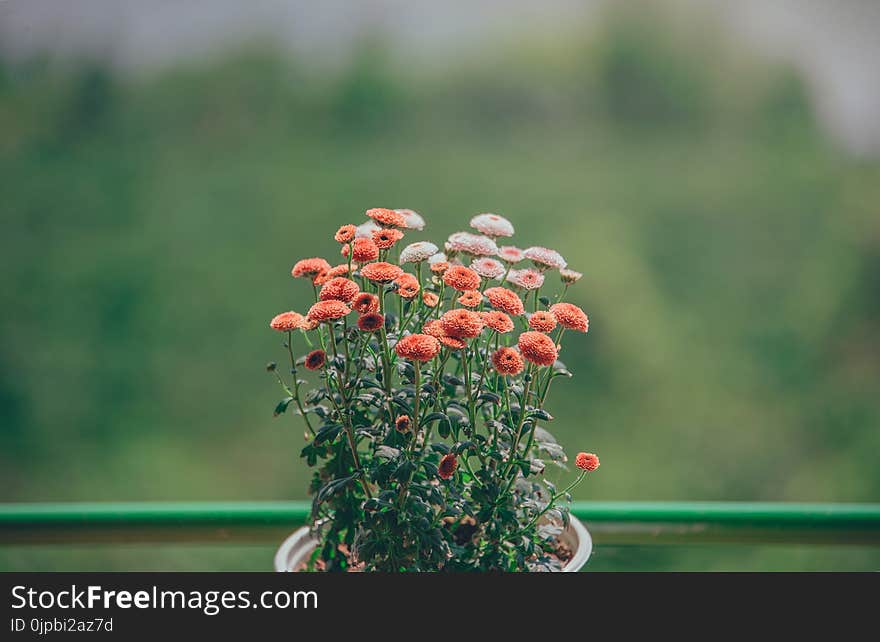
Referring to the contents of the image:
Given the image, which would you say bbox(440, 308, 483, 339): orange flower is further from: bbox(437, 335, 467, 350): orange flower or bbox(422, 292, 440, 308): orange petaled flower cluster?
bbox(422, 292, 440, 308): orange petaled flower cluster

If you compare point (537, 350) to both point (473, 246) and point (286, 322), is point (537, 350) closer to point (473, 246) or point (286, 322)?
point (473, 246)

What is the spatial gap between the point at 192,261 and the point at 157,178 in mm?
418

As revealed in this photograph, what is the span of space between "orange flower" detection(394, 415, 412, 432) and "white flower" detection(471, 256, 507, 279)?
0.18 meters

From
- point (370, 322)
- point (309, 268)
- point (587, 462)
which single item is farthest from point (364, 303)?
point (587, 462)

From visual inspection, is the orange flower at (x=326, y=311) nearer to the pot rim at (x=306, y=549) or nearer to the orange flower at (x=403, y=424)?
the orange flower at (x=403, y=424)

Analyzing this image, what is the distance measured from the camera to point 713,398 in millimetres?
3363

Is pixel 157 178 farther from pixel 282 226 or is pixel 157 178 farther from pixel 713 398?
pixel 713 398

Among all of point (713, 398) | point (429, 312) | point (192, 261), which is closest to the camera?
point (429, 312)

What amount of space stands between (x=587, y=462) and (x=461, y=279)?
0.25 m

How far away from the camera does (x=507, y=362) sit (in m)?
0.76

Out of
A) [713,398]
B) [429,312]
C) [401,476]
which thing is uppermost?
[429,312]

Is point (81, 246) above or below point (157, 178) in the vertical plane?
below

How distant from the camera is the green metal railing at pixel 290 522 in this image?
0.97 meters
